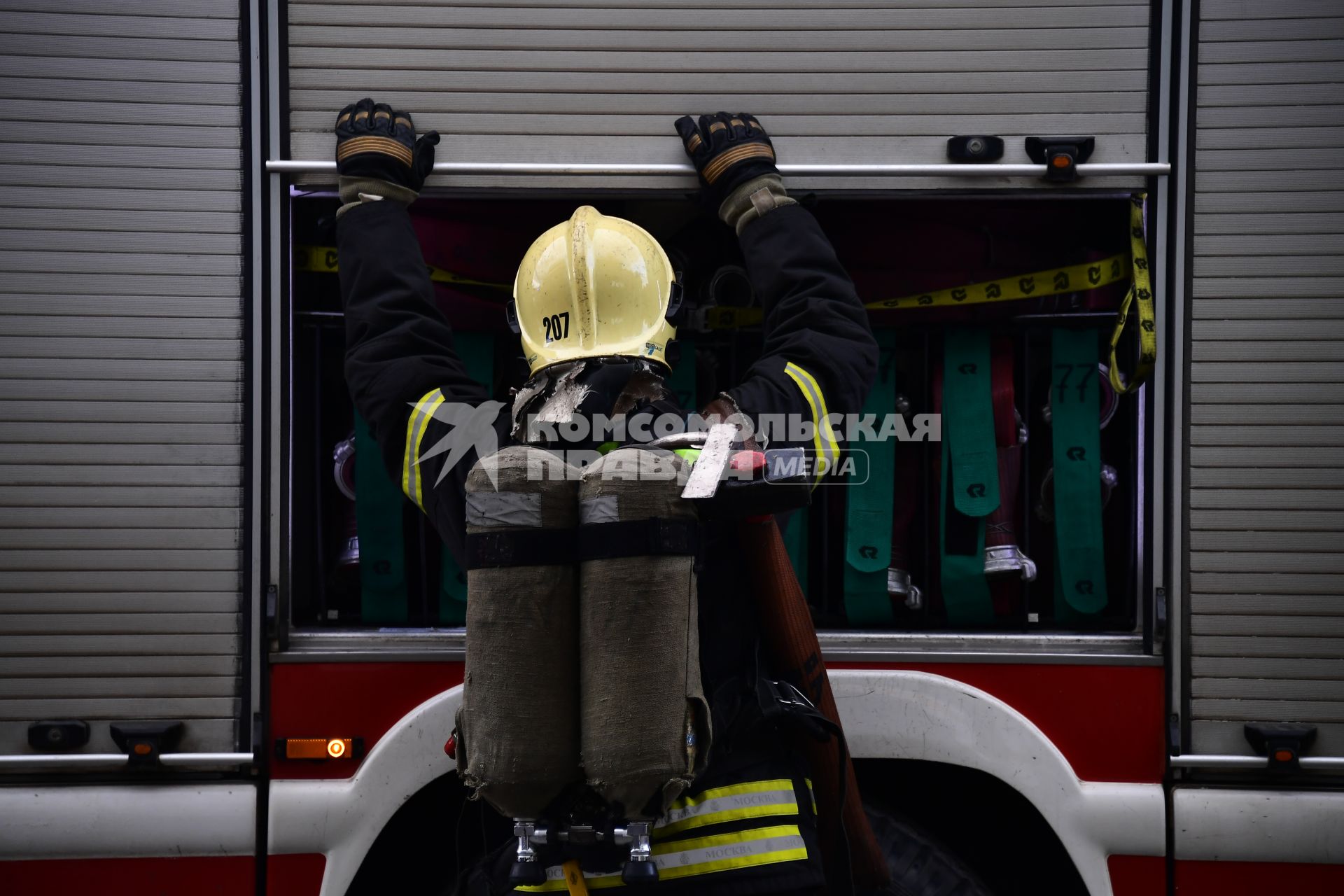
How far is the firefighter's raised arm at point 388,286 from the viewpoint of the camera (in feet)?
6.87

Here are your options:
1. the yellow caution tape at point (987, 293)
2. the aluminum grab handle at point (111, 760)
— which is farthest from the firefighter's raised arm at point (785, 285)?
the aluminum grab handle at point (111, 760)

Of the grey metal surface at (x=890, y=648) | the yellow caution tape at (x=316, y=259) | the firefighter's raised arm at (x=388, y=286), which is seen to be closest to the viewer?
the firefighter's raised arm at (x=388, y=286)

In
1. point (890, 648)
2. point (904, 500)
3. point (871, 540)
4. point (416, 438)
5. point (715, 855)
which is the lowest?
point (715, 855)

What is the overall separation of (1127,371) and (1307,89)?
0.78 metres

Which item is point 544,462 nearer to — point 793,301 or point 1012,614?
point 793,301

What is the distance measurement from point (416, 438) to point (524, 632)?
59 cm

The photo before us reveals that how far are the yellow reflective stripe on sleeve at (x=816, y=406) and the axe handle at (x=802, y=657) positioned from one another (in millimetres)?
192

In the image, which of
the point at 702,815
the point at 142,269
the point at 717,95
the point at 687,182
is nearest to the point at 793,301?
the point at 687,182

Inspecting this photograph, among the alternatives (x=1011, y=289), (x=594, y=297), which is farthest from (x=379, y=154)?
(x=1011, y=289)

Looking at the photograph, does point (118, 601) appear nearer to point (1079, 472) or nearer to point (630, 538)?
point (630, 538)

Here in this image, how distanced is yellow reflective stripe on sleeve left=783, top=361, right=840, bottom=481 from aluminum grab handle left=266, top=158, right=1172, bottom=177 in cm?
60

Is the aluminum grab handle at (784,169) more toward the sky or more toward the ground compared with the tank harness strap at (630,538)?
more toward the sky

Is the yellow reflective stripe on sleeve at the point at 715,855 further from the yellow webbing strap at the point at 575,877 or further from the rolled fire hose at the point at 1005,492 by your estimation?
the rolled fire hose at the point at 1005,492

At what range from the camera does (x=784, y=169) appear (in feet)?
7.67
